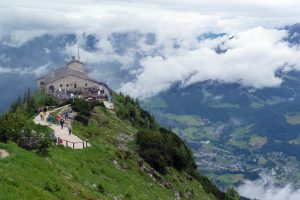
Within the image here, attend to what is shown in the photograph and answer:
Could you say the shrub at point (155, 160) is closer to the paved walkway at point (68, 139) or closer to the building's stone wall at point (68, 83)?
the paved walkway at point (68, 139)

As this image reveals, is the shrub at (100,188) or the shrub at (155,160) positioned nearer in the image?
the shrub at (100,188)

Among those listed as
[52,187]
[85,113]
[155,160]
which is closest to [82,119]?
[85,113]

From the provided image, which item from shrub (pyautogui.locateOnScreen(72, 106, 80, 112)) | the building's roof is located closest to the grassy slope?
shrub (pyautogui.locateOnScreen(72, 106, 80, 112))

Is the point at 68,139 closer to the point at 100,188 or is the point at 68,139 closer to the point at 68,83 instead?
the point at 100,188

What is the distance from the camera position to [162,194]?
210ft

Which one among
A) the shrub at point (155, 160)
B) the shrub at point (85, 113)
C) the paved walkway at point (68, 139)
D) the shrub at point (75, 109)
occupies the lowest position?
the shrub at point (155, 160)

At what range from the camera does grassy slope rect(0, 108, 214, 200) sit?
3173 cm

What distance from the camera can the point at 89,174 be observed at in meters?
51.7

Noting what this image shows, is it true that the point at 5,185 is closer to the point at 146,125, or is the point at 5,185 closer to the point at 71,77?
the point at 146,125

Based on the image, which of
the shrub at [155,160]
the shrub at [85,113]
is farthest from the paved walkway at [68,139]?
the shrub at [85,113]

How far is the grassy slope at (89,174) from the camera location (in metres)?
31.7

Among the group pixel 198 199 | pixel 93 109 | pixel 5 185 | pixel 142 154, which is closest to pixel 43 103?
pixel 93 109

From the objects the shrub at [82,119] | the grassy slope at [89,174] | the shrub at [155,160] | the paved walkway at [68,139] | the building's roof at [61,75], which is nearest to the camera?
the grassy slope at [89,174]

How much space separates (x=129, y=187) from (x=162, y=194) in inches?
459
